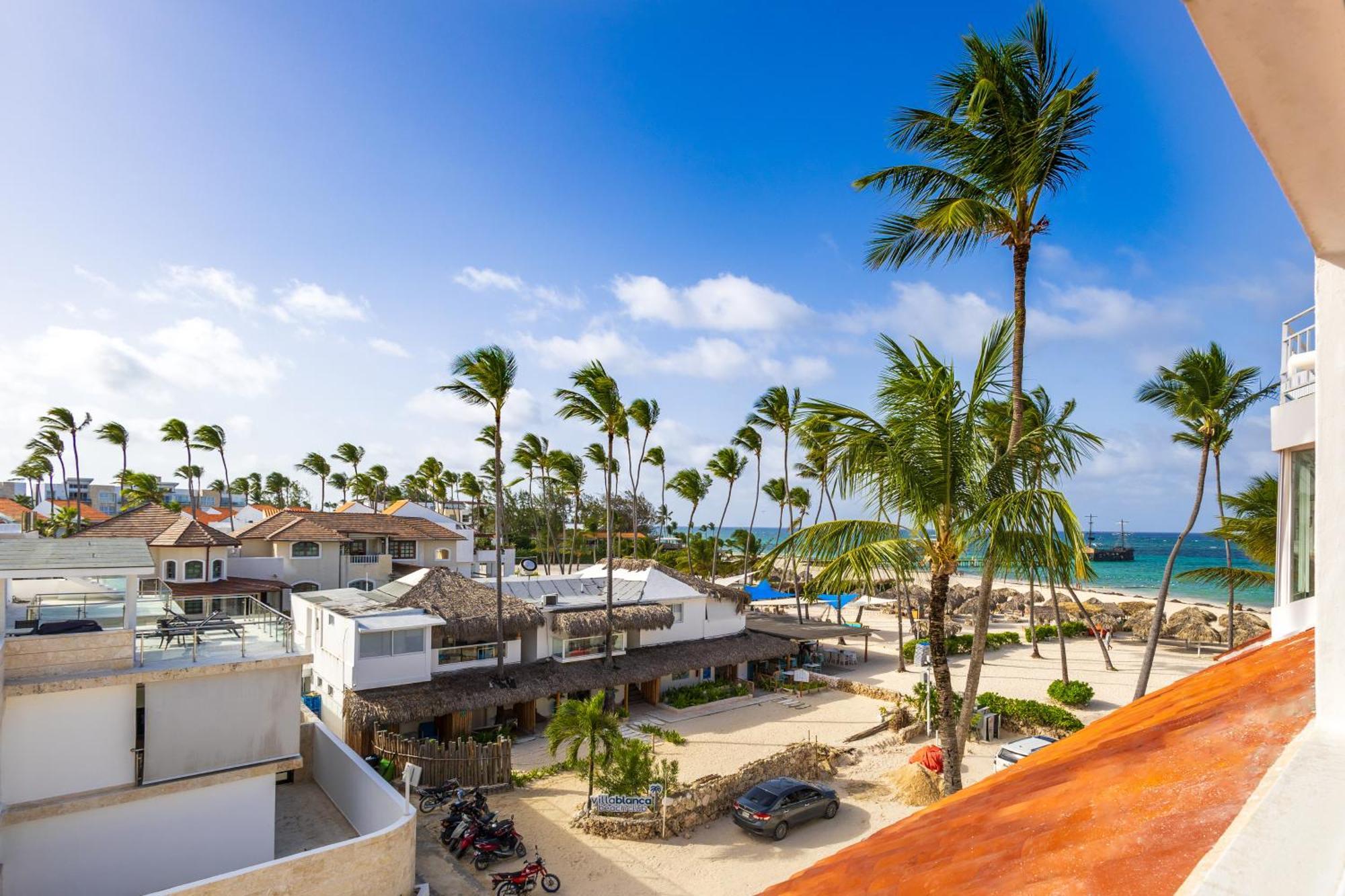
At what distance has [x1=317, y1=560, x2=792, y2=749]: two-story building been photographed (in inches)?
847

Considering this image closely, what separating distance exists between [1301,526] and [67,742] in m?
17.4

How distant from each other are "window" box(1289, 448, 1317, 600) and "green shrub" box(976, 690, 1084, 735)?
20815 mm

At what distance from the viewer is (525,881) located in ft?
45.3

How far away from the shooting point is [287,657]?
43.7 feet

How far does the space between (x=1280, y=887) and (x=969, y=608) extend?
5249 cm

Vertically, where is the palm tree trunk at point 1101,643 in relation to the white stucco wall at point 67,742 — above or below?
below

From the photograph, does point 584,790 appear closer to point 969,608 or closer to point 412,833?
point 412,833

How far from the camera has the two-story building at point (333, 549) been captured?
37.5m

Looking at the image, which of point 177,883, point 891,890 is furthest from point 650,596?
point 891,890

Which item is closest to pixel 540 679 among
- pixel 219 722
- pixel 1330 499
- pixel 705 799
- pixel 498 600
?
pixel 498 600

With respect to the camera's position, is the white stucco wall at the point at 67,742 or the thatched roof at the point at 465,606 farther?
the thatched roof at the point at 465,606

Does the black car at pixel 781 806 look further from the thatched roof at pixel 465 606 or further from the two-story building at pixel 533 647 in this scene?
the thatched roof at pixel 465 606

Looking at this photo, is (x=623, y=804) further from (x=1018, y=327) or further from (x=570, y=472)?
(x=570, y=472)

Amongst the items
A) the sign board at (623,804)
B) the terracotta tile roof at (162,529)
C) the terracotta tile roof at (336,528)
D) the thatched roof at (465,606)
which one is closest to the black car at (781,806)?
the sign board at (623,804)
